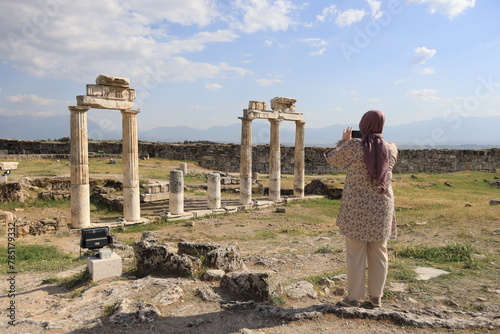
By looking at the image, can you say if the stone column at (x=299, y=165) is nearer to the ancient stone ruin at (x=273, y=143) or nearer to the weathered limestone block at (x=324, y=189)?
the ancient stone ruin at (x=273, y=143)

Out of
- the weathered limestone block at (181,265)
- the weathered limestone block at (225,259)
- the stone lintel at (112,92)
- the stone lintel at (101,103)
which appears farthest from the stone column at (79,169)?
the weathered limestone block at (225,259)

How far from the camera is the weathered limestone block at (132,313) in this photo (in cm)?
485

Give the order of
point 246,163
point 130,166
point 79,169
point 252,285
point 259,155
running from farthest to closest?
point 259,155 → point 246,163 → point 130,166 → point 79,169 → point 252,285

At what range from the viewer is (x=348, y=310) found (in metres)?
4.82

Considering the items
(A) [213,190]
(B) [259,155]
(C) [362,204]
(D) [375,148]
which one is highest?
(D) [375,148]

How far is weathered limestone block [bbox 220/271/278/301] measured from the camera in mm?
5508

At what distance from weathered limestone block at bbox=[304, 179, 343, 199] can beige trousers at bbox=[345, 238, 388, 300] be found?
18306 millimetres

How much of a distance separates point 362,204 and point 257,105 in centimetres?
1576

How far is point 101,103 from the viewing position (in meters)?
13.8

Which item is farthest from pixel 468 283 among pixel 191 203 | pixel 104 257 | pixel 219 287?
pixel 191 203

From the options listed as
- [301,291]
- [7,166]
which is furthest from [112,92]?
[7,166]

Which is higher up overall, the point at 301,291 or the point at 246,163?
the point at 246,163

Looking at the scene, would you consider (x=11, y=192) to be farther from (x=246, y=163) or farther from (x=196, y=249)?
(x=196, y=249)

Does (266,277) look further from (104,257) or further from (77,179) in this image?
(77,179)
